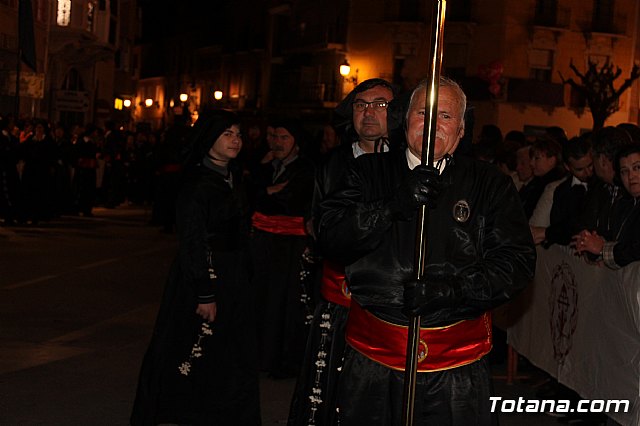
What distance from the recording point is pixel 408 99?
500 centimetres

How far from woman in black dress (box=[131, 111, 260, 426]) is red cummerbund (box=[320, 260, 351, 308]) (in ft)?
2.88

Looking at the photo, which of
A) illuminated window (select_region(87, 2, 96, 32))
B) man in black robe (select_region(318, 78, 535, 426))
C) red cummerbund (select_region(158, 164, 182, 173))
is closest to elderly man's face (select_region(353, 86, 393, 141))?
man in black robe (select_region(318, 78, 535, 426))

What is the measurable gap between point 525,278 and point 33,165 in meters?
20.6

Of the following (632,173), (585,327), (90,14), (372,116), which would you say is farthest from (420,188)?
(90,14)

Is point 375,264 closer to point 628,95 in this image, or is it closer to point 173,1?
point 628,95

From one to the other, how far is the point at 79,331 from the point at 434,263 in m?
7.13

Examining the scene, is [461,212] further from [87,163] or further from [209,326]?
[87,163]

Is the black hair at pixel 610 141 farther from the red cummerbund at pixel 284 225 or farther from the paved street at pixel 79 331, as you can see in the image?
the red cummerbund at pixel 284 225

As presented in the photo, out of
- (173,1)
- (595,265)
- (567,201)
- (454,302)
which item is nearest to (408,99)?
(454,302)

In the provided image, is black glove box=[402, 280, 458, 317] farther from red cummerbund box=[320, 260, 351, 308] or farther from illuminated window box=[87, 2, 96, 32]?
illuminated window box=[87, 2, 96, 32]

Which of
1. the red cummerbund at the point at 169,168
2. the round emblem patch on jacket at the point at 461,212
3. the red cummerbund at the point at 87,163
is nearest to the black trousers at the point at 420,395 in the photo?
the round emblem patch on jacket at the point at 461,212

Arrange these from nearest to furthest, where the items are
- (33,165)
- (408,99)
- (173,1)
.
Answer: (408,99) < (33,165) < (173,1)

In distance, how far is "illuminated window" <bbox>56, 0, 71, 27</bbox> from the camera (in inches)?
1663

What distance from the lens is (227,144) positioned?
7.64 meters
